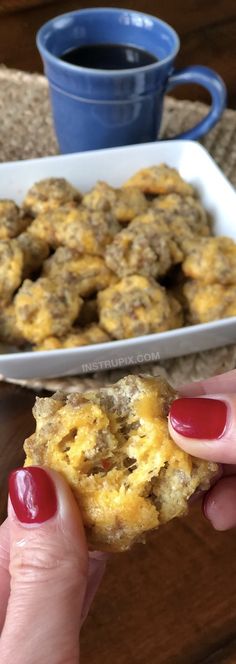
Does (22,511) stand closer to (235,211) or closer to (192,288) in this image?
(192,288)

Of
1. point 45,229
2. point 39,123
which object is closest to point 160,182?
point 45,229

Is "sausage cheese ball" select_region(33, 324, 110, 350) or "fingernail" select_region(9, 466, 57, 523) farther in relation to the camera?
"sausage cheese ball" select_region(33, 324, 110, 350)

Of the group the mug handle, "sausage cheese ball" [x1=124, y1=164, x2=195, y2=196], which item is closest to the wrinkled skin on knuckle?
"sausage cheese ball" [x1=124, y1=164, x2=195, y2=196]

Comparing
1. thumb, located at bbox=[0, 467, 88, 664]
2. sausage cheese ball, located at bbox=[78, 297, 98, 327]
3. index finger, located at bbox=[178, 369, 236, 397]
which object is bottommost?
sausage cheese ball, located at bbox=[78, 297, 98, 327]

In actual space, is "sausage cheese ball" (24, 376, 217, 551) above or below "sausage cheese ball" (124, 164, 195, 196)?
above

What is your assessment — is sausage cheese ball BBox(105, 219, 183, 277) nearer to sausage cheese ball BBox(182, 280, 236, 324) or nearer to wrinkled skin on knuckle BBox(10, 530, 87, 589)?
sausage cheese ball BBox(182, 280, 236, 324)

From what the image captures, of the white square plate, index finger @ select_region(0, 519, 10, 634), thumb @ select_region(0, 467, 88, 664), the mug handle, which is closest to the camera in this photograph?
thumb @ select_region(0, 467, 88, 664)

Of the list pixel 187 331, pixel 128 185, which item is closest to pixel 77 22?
pixel 128 185

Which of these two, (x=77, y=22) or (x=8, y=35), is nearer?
(x=77, y=22)
